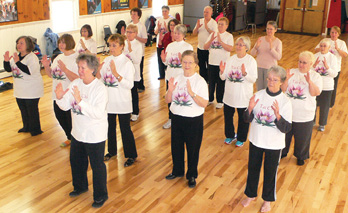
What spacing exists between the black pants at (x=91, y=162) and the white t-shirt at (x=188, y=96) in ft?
2.80

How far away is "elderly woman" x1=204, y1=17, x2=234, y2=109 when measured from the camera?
608 cm

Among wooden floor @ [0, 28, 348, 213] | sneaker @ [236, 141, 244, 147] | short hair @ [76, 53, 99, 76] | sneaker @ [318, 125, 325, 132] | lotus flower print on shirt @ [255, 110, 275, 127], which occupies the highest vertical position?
short hair @ [76, 53, 99, 76]

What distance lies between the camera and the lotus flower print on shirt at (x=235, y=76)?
4845 millimetres

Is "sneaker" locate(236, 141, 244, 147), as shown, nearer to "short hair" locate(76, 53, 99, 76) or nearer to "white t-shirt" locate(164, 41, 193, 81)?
"white t-shirt" locate(164, 41, 193, 81)

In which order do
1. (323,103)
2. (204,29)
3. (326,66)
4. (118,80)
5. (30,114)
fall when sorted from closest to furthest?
(118,80) < (326,66) < (30,114) < (323,103) < (204,29)

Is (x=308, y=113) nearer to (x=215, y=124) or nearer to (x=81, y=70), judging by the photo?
(x=215, y=124)

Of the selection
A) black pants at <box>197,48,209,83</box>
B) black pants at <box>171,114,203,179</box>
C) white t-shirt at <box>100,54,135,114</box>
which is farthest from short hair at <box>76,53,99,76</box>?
black pants at <box>197,48,209,83</box>

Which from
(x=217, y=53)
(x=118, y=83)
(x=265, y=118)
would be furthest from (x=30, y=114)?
(x=265, y=118)

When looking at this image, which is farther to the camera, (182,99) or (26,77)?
(26,77)

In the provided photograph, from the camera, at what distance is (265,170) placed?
3.75m

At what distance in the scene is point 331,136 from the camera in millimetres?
5824

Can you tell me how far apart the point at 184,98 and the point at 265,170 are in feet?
3.50

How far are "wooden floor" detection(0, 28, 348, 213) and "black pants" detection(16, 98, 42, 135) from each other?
0.12 m

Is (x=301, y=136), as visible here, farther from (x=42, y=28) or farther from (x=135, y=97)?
(x=42, y=28)
